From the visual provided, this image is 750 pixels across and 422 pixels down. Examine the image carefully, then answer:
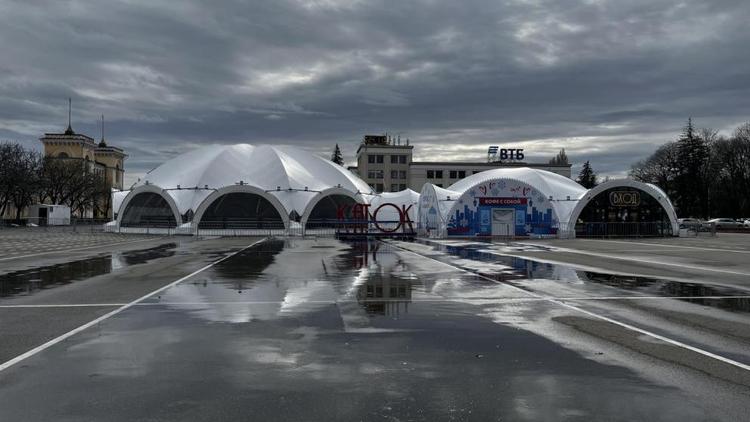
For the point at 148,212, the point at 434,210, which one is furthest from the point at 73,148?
the point at 434,210

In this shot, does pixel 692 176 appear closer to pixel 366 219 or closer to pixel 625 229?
pixel 625 229

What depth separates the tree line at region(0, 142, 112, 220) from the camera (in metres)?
69.3

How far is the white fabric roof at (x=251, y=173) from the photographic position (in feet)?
172

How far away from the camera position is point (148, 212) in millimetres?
53531

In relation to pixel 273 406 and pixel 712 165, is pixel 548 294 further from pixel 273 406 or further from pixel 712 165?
pixel 712 165

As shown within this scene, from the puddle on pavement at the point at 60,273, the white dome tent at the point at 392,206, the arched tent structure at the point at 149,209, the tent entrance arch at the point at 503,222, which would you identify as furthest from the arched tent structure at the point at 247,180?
the puddle on pavement at the point at 60,273

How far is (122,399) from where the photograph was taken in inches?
219

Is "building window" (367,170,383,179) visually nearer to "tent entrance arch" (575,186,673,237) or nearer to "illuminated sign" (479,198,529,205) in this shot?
"tent entrance arch" (575,186,673,237)

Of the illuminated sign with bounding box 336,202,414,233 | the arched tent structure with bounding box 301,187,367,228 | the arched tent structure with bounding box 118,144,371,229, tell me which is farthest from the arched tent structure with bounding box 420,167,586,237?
the arched tent structure with bounding box 118,144,371,229

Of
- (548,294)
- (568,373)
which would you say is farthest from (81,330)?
(548,294)

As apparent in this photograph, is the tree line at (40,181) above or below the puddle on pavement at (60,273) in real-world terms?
above

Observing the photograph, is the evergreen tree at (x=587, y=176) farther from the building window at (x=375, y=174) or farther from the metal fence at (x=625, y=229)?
the metal fence at (x=625, y=229)

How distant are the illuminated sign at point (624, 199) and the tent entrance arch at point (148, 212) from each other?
37591mm

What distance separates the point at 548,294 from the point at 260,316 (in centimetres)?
666
